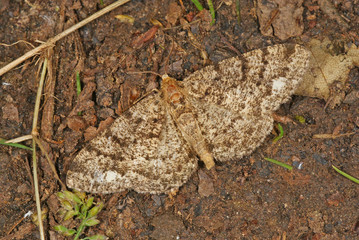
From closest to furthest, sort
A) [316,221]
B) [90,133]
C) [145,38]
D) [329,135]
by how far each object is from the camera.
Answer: [316,221] < [329,135] < [90,133] < [145,38]

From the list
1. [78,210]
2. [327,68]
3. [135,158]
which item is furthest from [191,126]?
[327,68]

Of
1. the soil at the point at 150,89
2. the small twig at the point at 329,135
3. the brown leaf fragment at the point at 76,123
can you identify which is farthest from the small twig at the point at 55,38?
the small twig at the point at 329,135

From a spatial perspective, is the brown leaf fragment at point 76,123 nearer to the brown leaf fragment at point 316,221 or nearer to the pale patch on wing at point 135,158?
the pale patch on wing at point 135,158

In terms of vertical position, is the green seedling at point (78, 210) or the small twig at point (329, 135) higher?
the green seedling at point (78, 210)

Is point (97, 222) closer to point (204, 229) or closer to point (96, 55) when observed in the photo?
point (204, 229)

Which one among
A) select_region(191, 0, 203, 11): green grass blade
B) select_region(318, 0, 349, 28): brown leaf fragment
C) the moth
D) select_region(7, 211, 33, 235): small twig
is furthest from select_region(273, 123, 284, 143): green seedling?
select_region(7, 211, 33, 235): small twig

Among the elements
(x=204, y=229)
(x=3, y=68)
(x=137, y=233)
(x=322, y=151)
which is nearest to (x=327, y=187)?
(x=322, y=151)

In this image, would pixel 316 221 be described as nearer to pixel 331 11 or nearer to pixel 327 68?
pixel 327 68
